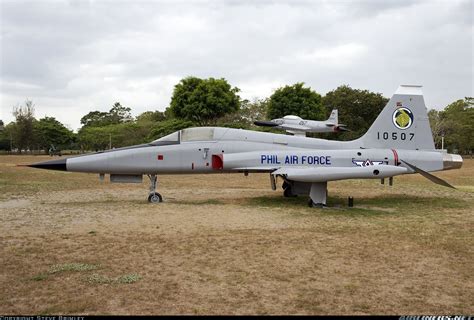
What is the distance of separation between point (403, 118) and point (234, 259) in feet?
31.0

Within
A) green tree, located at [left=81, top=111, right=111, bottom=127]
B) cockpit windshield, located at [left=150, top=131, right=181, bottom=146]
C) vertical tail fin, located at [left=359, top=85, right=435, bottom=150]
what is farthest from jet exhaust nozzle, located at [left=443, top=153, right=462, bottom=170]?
green tree, located at [left=81, top=111, right=111, bottom=127]

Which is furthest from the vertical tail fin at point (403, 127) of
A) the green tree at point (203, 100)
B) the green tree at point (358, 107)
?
the green tree at point (358, 107)

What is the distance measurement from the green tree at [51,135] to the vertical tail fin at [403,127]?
8435 cm

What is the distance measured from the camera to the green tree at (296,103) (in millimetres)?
48188

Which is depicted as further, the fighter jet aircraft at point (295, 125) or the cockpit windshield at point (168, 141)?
the fighter jet aircraft at point (295, 125)

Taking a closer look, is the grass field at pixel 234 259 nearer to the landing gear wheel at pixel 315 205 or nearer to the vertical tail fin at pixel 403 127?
the landing gear wheel at pixel 315 205

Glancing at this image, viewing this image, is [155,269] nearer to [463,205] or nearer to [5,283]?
[5,283]

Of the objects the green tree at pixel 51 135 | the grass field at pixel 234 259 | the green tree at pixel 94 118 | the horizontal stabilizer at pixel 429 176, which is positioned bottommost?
the grass field at pixel 234 259

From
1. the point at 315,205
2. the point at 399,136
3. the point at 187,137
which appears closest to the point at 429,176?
the point at 399,136

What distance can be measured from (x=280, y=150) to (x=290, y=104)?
120ft

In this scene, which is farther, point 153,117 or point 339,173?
point 153,117

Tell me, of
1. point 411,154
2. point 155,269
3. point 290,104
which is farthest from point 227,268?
point 290,104

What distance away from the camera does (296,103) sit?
158 feet

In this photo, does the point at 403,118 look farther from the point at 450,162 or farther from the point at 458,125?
the point at 458,125
